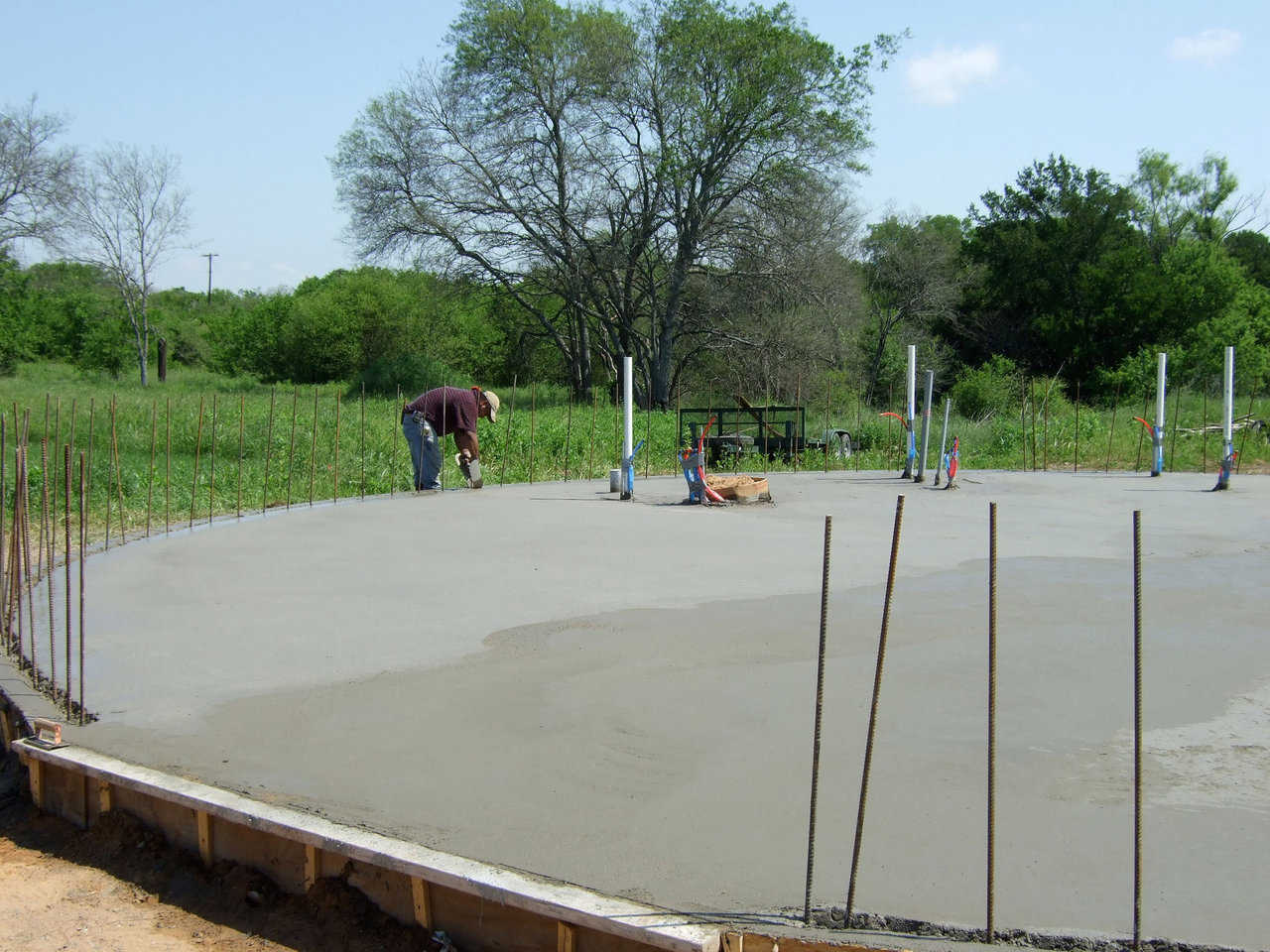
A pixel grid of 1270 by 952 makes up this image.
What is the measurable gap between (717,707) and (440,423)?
7460 millimetres

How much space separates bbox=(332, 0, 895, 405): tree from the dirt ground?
23540 millimetres

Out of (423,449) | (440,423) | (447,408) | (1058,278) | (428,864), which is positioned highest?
(1058,278)

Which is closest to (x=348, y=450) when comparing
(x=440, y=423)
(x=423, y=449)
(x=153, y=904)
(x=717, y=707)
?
(x=423, y=449)

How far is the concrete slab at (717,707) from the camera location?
325cm

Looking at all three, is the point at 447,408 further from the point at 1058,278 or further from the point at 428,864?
the point at 1058,278

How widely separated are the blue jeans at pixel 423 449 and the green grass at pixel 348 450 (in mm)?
562

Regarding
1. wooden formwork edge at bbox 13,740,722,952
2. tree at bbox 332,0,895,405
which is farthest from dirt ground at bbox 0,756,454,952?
tree at bbox 332,0,895,405

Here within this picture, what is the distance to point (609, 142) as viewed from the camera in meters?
27.4

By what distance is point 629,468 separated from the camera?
11.3 m

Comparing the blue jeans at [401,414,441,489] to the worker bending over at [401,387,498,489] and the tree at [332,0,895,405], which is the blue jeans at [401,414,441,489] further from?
the tree at [332,0,895,405]

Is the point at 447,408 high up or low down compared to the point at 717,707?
up

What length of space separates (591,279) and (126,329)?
59.6ft

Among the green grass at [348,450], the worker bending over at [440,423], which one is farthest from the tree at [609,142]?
the worker bending over at [440,423]

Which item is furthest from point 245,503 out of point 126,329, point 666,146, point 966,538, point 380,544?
point 126,329
